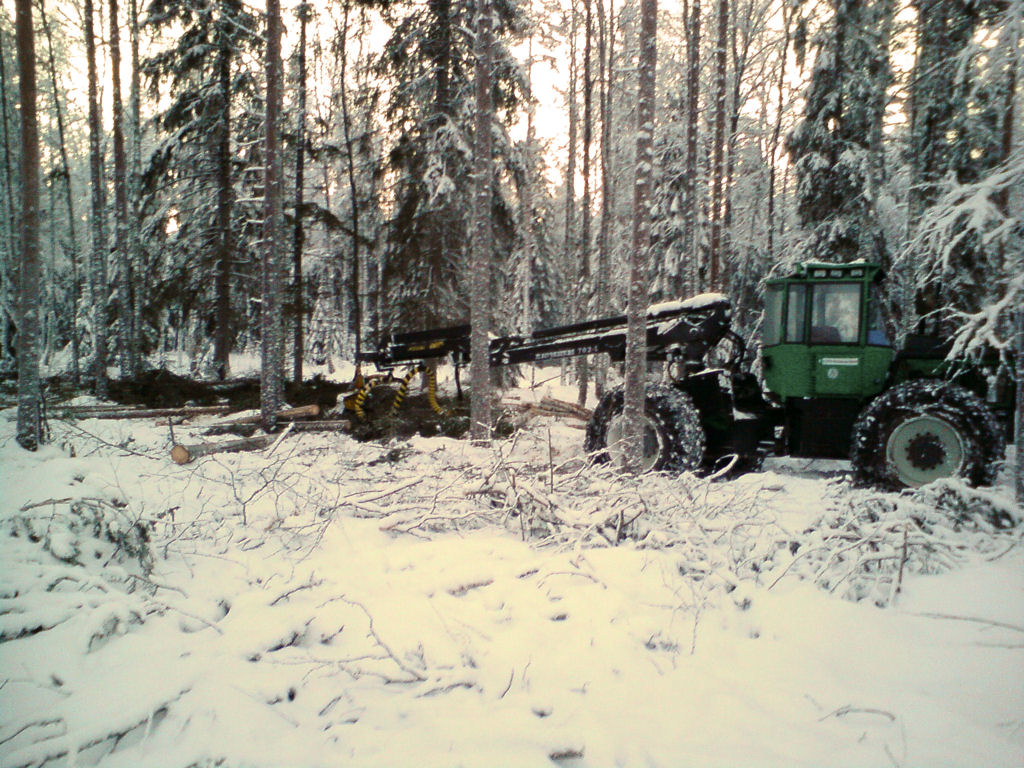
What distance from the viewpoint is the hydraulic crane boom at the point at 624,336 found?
323 inches

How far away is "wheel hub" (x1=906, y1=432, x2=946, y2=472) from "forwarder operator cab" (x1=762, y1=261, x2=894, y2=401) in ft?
2.88

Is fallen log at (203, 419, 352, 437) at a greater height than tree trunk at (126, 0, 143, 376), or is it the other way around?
tree trunk at (126, 0, 143, 376)

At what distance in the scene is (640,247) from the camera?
6848mm

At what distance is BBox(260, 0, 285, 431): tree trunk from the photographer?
10805 mm

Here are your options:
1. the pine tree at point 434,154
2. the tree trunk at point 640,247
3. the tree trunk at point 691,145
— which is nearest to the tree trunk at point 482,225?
the tree trunk at point 640,247

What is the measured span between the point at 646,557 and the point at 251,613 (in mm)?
2550

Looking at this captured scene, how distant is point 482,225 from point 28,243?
19.5ft

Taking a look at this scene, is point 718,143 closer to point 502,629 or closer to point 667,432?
point 667,432

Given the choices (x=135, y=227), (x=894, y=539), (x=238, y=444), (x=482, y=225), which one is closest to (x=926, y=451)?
(x=894, y=539)

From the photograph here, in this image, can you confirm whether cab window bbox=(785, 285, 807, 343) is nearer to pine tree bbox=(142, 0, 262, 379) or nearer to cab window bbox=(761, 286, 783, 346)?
cab window bbox=(761, 286, 783, 346)

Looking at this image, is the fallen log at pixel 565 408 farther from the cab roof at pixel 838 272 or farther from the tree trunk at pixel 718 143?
the cab roof at pixel 838 272

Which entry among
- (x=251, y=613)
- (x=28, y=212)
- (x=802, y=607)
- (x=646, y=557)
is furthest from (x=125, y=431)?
(x=802, y=607)

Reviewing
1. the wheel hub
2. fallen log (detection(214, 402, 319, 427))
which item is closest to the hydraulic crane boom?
the wheel hub

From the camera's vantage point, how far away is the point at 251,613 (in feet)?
10.3
